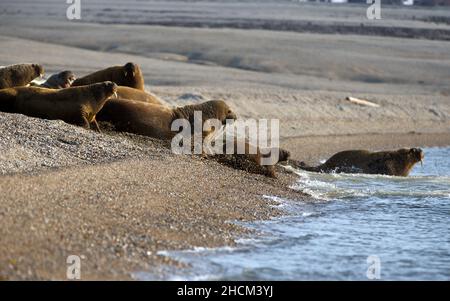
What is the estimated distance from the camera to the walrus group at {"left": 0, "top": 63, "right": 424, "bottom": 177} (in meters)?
11.7

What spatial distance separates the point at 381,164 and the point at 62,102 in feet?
15.6

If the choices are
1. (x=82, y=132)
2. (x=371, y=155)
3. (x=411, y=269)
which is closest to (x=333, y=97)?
(x=371, y=155)

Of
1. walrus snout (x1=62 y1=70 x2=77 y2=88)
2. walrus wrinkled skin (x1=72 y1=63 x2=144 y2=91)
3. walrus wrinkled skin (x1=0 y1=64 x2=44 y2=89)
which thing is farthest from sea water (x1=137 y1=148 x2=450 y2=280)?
walrus wrinkled skin (x1=0 y1=64 x2=44 y2=89)

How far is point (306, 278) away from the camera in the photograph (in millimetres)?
7500

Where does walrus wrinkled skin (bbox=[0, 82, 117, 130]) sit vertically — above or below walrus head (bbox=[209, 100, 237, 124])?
above

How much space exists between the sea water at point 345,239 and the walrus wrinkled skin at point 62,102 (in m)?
2.53

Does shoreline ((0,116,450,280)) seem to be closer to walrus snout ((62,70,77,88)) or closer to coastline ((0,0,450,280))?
coastline ((0,0,450,280))

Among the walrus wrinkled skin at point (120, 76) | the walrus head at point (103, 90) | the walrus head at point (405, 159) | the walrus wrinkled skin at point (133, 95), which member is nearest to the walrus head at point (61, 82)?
the walrus wrinkled skin at point (120, 76)

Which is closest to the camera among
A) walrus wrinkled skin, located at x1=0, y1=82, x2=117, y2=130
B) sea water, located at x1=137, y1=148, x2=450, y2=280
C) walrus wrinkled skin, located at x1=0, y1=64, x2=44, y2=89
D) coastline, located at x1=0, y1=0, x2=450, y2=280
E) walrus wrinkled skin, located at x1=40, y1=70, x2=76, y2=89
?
coastline, located at x1=0, y1=0, x2=450, y2=280

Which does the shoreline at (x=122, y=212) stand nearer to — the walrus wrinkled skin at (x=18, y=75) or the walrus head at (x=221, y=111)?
the walrus head at (x=221, y=111)

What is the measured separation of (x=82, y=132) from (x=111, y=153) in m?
0.60

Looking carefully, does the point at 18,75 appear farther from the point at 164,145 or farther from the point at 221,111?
the point at 221,111

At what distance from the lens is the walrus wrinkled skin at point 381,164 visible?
45.2 ft

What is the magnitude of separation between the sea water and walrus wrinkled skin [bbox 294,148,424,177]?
0.77 metres
